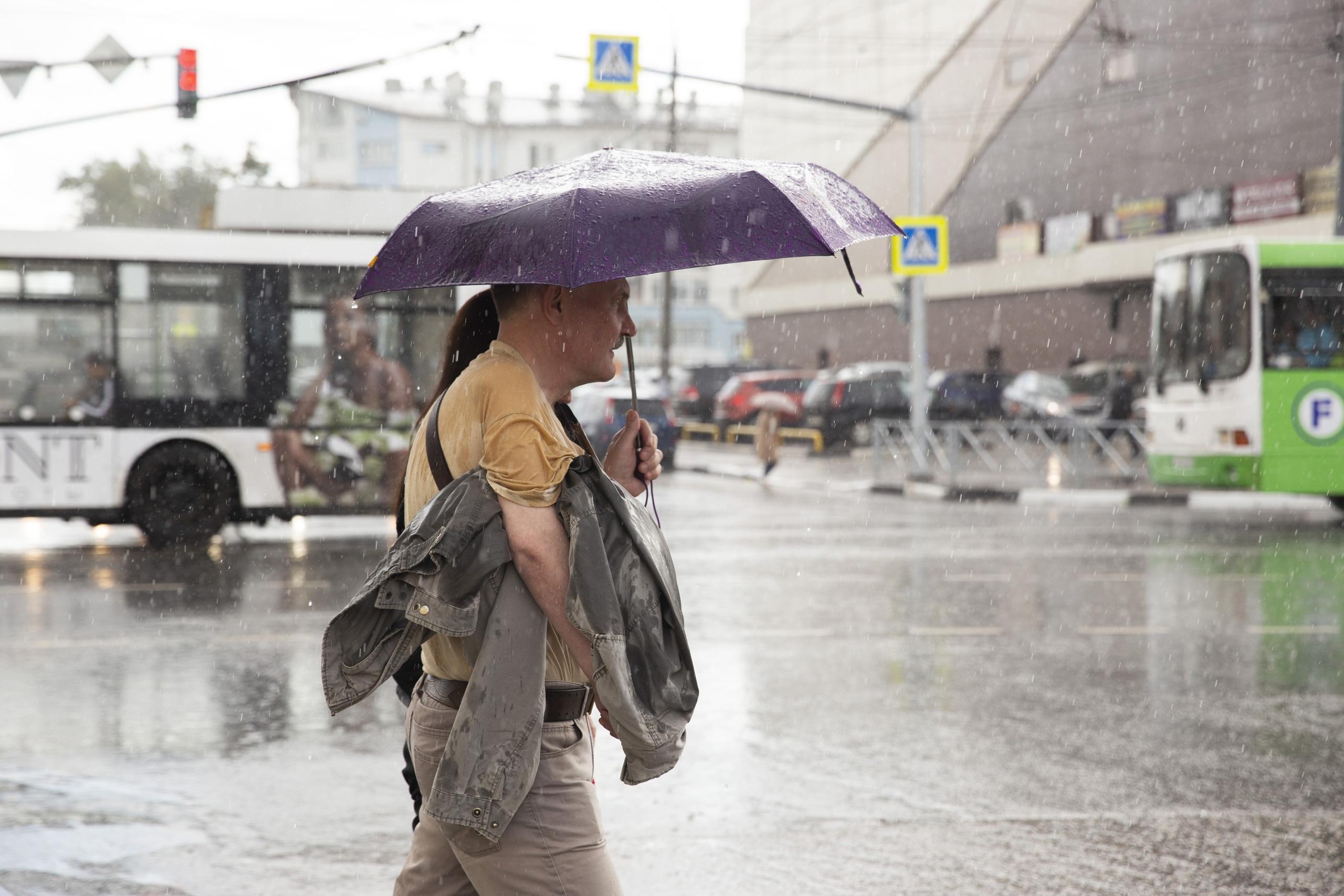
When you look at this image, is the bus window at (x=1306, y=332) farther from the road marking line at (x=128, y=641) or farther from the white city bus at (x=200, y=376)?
the road marking line at (x=128, y=641)

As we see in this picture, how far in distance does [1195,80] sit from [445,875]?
1508 inches

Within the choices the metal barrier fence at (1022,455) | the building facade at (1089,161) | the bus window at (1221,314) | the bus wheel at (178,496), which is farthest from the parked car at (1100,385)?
the bus wheel at (178,496)

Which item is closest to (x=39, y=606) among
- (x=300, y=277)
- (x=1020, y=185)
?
(x=300, y=277)

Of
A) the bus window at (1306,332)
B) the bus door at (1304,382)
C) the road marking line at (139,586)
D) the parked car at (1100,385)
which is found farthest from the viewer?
the parked car at (1100,385)

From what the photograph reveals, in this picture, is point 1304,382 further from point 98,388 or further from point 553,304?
point 553,304

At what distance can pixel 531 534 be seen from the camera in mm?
2396

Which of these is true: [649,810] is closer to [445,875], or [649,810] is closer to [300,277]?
Answer: [445,875]

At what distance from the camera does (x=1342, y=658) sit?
26.9ft

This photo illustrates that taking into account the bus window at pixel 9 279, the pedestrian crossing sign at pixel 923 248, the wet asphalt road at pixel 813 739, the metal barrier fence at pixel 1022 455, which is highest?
the pedestrian crossing sign at pixel 923 248

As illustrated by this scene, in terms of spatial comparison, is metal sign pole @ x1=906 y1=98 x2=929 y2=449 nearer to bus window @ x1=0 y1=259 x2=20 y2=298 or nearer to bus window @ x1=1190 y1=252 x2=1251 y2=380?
bus window @ x1=1190 y1=252 x2=1251 y2=380

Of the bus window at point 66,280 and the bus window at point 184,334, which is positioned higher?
the bus window at point 66,280

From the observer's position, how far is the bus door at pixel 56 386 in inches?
507

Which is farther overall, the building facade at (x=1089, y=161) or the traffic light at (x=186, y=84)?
the building facade at (x=1089, y=161)

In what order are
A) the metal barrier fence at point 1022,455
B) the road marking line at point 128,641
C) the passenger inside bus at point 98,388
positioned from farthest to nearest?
1. the metal barrier fence at point 1022,455
2. the passenger inside bus at point 98,388
3. the road marking line at point 128,641
